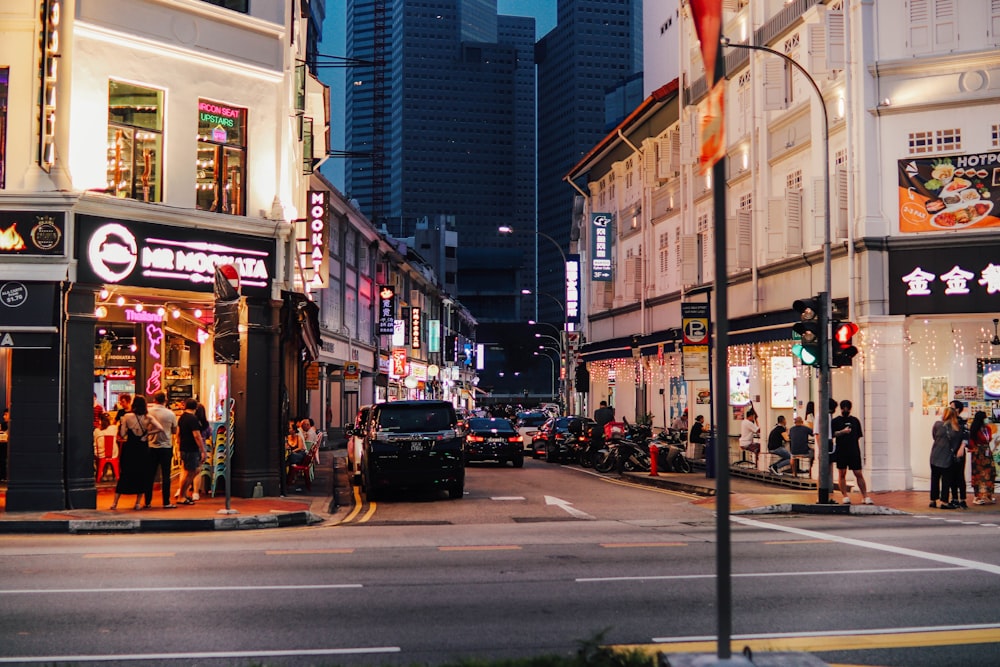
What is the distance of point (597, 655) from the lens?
6.32m

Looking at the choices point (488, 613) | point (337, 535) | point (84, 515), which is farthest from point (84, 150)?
point (488, 613)

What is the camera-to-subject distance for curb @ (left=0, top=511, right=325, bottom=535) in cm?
1684

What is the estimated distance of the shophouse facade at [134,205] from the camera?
18.7 m

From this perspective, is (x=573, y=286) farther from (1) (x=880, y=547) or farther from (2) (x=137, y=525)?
(1) (x=880, y=547)

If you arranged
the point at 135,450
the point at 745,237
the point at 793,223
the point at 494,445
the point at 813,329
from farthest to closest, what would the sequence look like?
the point at 494,445 → the point at 745,237 → the point at 793,223 → the point at 813,329 → the point at 135,450

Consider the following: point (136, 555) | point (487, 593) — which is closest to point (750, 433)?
point (136, 555)

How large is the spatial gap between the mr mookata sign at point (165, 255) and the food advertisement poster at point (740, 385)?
1671 cm

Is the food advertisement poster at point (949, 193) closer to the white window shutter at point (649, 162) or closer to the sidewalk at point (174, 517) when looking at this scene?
the sidewalk at point (174, 517)

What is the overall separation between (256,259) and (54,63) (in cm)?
522

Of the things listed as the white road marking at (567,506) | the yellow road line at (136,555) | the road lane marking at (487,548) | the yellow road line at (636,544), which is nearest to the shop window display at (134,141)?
the yellow road line at (136,555)

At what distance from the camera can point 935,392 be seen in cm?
2573

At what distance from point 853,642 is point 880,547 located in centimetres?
634

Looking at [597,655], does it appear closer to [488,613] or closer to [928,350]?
[488,613]

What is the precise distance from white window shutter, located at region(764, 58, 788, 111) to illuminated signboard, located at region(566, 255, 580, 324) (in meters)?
29.4
